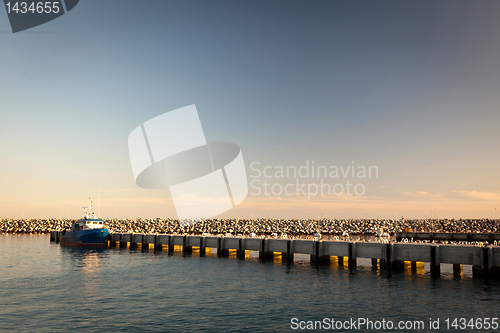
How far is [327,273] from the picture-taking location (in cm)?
5491

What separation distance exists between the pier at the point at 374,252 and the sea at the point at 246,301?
7.12 feet

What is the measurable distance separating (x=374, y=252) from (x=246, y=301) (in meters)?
28.9

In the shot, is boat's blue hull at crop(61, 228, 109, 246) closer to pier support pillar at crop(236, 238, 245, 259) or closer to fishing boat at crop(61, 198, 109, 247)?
fishing boat at crop(61, 198, 109, 247)

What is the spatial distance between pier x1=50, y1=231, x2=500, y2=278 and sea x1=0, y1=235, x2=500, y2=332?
217 cm

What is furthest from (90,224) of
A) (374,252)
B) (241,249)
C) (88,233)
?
(374,252)

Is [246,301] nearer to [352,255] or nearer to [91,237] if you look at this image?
[352,255]

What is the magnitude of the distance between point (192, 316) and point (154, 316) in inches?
124

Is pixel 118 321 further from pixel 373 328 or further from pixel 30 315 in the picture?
pixel 373 328

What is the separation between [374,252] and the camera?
5788cm

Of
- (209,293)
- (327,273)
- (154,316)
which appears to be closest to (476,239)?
(327,273)

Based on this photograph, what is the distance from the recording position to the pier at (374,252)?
48.1 meters

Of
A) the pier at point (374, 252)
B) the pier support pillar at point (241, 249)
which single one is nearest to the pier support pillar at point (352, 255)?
the pier at point (374, 252)

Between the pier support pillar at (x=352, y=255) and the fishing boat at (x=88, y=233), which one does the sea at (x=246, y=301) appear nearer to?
the pier support pillar at (x=352, y=255)

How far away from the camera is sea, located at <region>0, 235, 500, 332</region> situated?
28797 millimetres
